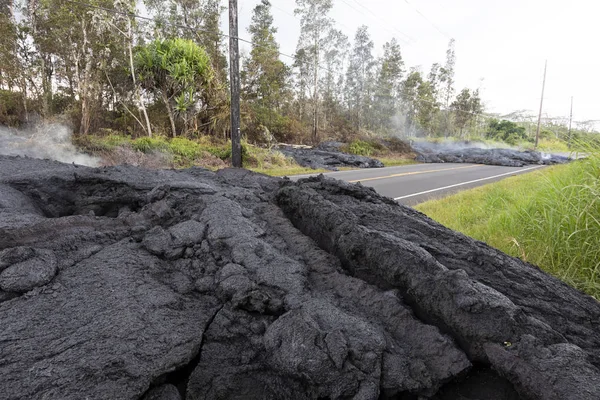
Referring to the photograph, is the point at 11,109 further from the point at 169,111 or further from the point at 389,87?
the point at 389,87

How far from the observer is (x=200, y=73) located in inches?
549

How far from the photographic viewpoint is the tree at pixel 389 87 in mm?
34250

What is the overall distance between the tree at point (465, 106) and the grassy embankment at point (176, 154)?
1101 inches

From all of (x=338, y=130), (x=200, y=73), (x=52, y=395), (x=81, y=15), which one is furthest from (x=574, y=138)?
(x=338, y=130)

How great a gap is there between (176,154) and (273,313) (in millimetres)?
11468

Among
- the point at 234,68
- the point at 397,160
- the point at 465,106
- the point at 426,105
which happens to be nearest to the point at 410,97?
the point at 426,105

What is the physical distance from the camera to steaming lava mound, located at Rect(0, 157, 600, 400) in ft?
4.43

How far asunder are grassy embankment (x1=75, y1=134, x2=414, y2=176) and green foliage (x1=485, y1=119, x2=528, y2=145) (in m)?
35.7

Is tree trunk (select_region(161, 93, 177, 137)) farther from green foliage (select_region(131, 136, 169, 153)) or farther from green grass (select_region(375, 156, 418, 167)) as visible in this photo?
green grass (select_region(375, 156, 418, 167))

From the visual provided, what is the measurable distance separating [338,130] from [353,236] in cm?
2473

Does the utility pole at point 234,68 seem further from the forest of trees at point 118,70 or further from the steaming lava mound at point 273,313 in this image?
the steaming lava mound at point 273,313

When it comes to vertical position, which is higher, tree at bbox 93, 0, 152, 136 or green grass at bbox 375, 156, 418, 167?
tree at bbox 93, 0, 152, 136

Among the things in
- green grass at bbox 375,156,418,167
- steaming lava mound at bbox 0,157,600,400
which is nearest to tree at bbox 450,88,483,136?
green grass at bbox 375,156,418,167

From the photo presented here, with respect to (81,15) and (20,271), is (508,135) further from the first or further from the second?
(20,271)
